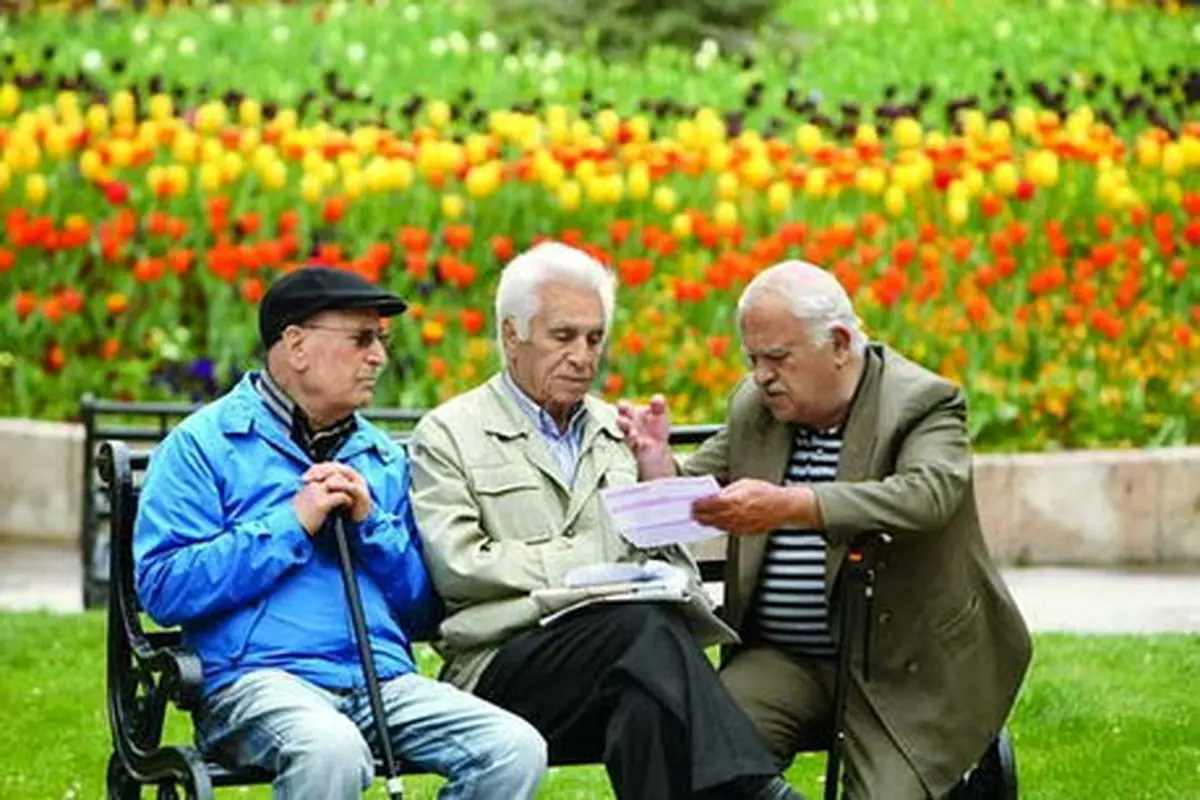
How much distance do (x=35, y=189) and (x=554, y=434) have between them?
20.2 feet

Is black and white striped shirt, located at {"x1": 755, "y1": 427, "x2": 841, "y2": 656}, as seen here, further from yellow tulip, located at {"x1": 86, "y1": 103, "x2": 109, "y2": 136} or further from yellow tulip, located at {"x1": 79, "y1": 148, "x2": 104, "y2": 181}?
yellow tulip, located at {"x1": 86, "y1": 103, "x2": 109, "y2": 136}

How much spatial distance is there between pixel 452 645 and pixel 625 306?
5508 mm

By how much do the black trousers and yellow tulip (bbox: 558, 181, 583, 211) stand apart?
5947 millimetres

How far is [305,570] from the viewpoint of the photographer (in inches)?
242

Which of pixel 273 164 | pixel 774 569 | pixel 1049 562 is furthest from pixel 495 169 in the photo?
pixel 774 569

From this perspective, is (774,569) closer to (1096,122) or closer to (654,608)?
(654,608)

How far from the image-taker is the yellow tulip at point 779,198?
12.1m

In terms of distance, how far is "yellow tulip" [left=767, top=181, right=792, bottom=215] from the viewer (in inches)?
478

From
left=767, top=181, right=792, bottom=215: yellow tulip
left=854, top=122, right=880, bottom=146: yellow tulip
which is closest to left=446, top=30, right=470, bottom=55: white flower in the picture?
left=854, top=122, right=880, bottom=146: yellow tulip

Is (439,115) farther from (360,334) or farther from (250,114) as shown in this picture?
(360,334)

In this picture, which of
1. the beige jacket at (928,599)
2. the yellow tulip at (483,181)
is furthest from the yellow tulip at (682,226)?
the beige jacket at (928,599)

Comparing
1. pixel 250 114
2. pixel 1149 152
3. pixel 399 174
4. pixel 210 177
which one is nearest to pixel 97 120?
pixel 250 114

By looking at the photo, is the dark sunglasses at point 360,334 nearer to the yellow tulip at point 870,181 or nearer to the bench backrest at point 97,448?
the bench backrest at point 97,448

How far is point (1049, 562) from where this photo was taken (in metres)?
10.8
